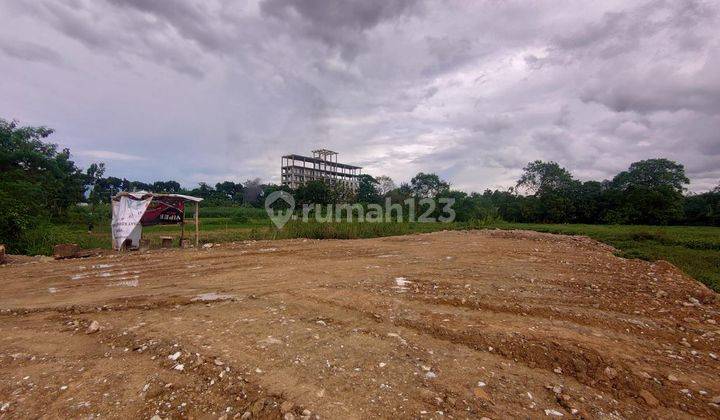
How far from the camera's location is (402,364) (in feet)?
9.64

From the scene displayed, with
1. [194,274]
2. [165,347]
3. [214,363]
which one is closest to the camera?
[214,363]

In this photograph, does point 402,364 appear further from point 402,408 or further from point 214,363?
point 214,363

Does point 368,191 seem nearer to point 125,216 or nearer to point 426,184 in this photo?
point 426,184

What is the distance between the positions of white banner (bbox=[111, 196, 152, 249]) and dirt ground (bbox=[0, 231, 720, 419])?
4.35 metres

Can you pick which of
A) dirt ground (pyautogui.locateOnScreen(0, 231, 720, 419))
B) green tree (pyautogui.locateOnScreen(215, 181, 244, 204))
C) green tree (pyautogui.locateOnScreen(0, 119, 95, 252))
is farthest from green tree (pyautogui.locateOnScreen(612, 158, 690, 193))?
green tree (pyautogui.locateOnScreen(215, 181, 244, 204))

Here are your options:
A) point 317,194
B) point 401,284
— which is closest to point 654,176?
point 317,194

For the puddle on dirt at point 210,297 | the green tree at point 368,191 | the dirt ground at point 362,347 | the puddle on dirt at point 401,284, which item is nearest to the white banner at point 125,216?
the dirt ground at point 362,347

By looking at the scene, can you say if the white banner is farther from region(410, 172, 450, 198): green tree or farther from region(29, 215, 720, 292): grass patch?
region(410, 172, 450, 198): green tree

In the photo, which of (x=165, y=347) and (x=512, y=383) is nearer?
(x=512, y=383)

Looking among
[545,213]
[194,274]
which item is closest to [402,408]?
[194,274]

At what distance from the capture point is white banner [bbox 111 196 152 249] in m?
10.4

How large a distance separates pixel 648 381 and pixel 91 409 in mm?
4109

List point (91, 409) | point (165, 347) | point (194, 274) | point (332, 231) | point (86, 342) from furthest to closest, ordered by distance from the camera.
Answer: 1. point (332, 231)
2. point (194, 274)
3. point (86, 342)
4. point (165, 347)
5. point (91, 409)

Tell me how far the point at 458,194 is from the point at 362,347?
3318 cm
